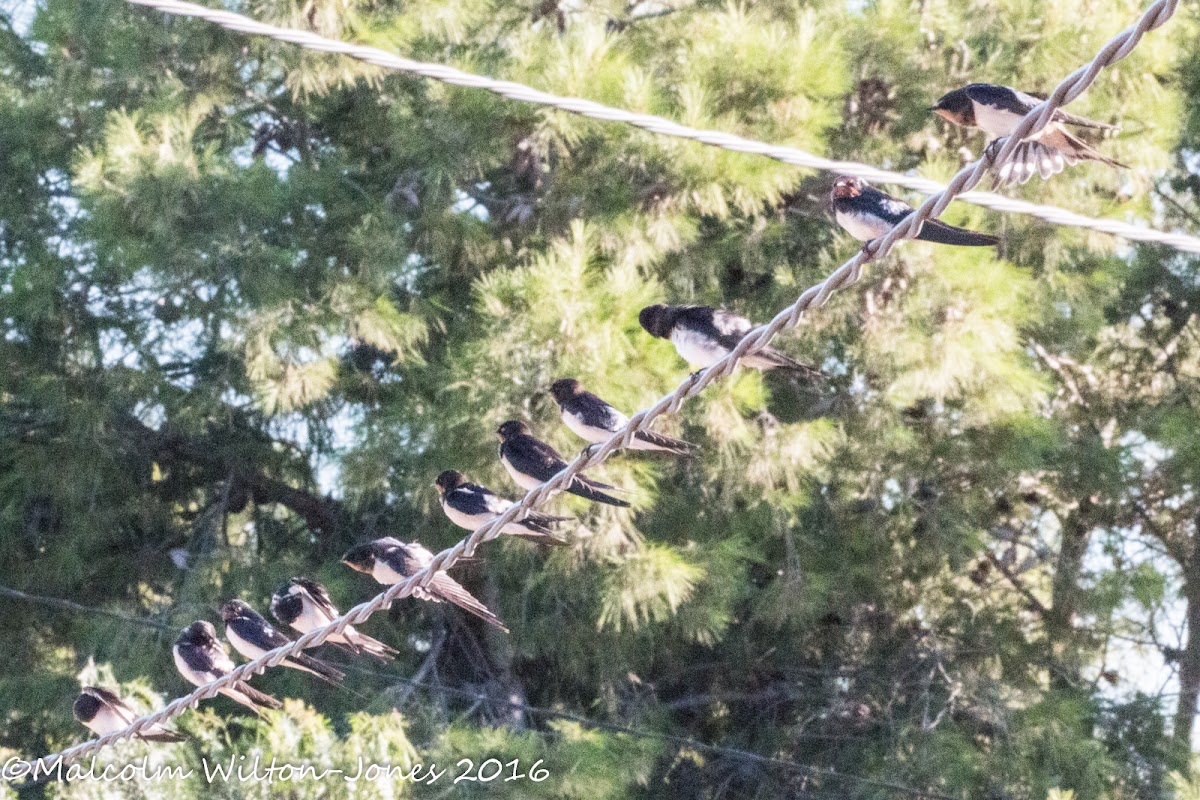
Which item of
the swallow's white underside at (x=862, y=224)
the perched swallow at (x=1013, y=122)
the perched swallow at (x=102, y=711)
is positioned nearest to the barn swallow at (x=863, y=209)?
the swallow's white underside at (x=862, y=224)

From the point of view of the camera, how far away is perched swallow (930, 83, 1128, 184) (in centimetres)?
235

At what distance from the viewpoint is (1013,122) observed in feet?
9.82

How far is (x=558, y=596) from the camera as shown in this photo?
5379 mm

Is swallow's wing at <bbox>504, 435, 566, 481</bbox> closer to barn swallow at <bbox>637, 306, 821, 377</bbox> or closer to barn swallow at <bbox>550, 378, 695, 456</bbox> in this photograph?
barn swallow at <bbox>550, 378, 695, 456</bbox>

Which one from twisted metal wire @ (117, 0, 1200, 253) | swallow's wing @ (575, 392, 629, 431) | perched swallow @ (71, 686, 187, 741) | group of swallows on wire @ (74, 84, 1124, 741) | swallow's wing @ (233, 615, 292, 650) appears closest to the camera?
twisted metal wire @ (117, 0, 1200, 253)

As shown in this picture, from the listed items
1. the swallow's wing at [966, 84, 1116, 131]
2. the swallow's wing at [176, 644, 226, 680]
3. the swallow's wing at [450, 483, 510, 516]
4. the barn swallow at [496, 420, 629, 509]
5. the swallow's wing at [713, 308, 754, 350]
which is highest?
the swallow's wing at [966, 84, 1116, 131]

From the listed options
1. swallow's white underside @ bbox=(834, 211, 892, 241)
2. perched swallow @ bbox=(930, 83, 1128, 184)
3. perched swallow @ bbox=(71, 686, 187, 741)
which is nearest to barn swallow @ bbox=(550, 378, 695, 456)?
swallow's white underside @ bbox=(834, 211, 892, 241)

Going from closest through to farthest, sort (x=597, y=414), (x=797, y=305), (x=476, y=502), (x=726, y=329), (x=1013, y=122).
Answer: (x=797, y=305) → (x=1013, y=122) → (x=726, y=329) → (x=597, y=414) → (x=476, y=502)

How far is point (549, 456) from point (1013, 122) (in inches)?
54.1

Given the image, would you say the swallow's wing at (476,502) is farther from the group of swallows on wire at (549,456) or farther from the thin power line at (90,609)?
the thin power line at (90,609)

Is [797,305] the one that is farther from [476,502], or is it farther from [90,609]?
[90,609]

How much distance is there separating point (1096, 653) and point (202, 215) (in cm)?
398

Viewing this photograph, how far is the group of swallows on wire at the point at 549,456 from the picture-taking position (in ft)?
8.23

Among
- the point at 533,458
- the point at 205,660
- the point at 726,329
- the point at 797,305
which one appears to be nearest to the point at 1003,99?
the point at 726,329
